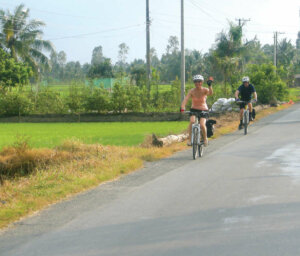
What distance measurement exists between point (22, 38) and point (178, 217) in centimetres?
4280

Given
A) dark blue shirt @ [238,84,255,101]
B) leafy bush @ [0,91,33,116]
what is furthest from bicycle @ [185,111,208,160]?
leafy bush @ [0,91,33,116]

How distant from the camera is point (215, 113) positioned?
1123 inches

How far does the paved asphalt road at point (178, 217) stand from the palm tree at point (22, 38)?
37313 mm

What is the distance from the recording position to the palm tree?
4444 centimetres

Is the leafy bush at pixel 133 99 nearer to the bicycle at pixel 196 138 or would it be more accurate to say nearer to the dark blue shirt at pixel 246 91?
the dark blue shirt at pixel 246 91

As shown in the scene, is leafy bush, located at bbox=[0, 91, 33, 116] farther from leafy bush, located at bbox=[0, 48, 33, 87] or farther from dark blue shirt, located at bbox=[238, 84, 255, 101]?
dark blue shirt, located at bbox=[238, 84, 255, 101]

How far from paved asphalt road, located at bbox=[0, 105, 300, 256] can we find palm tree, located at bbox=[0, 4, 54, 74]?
37.3 m

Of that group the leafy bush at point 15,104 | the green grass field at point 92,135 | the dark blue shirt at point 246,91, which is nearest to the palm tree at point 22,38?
the leafy bush at point 15,104

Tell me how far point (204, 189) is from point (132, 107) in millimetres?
22330

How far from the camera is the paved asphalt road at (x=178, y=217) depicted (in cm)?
514

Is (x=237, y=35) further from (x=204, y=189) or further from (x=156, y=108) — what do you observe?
(x=204, y=189)

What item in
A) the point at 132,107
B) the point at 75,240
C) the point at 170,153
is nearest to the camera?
the point at 75,240

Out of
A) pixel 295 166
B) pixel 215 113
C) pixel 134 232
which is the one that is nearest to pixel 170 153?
pixel 295 166

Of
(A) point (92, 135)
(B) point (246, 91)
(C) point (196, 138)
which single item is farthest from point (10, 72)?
(C) point (196, 138)
